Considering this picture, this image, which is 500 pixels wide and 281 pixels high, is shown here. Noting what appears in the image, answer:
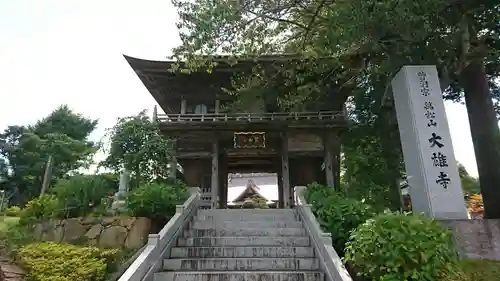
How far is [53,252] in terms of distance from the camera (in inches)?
261

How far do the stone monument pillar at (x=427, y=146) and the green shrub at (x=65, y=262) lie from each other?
18.9 ft

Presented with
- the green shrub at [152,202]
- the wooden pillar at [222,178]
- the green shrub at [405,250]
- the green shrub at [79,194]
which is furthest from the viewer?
the wooden pillar at [222,178]

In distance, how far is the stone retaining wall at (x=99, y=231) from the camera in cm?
757

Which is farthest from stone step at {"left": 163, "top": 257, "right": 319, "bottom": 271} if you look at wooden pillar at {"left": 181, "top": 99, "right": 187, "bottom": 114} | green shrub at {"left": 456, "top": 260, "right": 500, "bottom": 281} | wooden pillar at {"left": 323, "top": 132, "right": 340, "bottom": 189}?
wooden pillar at {"left": 181, "top": 99, "right": 187, "bottom": 114}

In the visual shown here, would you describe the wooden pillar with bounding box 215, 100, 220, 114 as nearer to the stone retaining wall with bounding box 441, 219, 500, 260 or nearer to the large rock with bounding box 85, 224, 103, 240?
the large rock with bounding box 85, 224, 103, 240

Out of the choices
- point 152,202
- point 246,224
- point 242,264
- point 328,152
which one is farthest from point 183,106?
point 242,264

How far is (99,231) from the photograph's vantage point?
780cm

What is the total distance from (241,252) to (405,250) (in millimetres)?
3146

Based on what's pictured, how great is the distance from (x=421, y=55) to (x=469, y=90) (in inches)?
72.4

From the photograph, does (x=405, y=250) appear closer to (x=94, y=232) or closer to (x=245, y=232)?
(x=245, y=232)

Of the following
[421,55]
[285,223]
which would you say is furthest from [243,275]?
[421,55]

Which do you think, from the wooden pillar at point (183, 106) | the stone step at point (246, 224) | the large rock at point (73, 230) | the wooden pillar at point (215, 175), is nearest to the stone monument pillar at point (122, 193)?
the large rock at point (73, 230)

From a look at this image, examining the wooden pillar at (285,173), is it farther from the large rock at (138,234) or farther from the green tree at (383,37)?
the large rock at (138,234)

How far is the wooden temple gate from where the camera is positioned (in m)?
14.4
